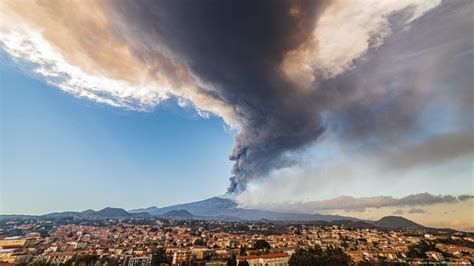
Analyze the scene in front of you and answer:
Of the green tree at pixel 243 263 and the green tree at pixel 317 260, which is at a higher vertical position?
the green tree at pixel 317 260

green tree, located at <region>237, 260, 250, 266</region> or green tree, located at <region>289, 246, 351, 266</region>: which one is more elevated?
green tree, located at <region>289, 246, 351, 266</region>

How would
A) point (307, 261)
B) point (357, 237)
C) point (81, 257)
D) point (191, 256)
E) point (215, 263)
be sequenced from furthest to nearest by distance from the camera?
1. point (357, 237)
2. point (191, 256)
3. point (215, 263)
4. point (81, 257)
5. point (307, 261)

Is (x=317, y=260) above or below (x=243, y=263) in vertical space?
above

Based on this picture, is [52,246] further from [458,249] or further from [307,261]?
[458,249]

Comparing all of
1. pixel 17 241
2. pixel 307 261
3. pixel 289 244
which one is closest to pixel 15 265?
pixel 17 241

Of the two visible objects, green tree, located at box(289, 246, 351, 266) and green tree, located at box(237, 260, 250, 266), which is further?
green tree, located at box(237, 260, 250, 266)

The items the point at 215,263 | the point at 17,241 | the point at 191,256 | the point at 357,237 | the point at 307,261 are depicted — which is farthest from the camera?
the point at 357,237

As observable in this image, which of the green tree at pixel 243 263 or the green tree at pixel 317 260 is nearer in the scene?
the green tree at pixel 317 260

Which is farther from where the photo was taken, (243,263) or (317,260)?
(243,263)

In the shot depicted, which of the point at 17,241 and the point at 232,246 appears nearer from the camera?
the point at 17,241

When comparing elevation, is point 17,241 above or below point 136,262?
above
